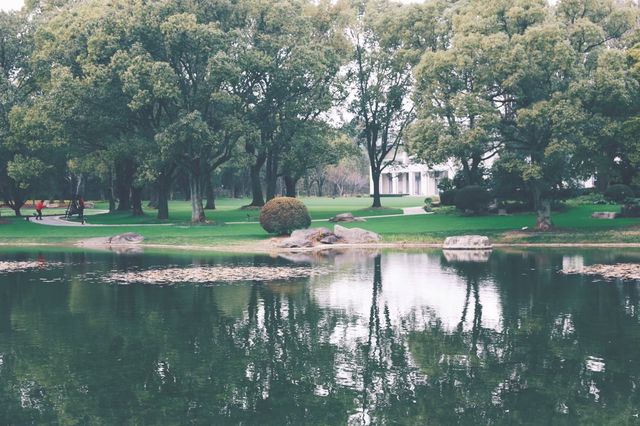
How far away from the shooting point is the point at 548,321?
14.6 m

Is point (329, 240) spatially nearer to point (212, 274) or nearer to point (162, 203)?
point (212, 274)

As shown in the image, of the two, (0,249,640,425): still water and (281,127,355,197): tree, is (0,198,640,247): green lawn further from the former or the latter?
(0,249,640,425): still water

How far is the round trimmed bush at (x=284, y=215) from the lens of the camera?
36156 millimetres

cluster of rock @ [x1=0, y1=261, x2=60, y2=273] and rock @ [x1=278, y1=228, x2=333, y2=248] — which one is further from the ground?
rock @ [x1=278, y1=228, x2=333, y2=248]

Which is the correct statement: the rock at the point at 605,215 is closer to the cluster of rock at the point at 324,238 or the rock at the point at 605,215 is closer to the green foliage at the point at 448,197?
the cluster of rock at the point at 324,238

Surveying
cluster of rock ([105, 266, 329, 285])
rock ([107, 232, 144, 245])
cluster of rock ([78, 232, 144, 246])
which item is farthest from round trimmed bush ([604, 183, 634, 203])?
cluster of rock ([105, 266, 329, 285])

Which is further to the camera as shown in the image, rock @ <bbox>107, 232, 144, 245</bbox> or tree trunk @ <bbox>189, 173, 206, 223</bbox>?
tree trunk @ <bbox>189, 173, 206, 223</bbox>

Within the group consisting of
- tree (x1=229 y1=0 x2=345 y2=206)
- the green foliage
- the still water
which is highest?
tree (x1=229 y1=0 x2=345 y2=206)

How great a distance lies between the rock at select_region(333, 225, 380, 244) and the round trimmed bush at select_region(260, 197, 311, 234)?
256cm

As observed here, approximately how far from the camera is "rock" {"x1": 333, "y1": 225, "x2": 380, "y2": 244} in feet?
111

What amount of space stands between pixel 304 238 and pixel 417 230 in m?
9.47

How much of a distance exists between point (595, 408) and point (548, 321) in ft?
18.7

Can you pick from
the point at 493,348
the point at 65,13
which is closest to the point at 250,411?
the point at 493,348

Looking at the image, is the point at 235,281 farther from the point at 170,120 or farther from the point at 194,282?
the point at 170,120
